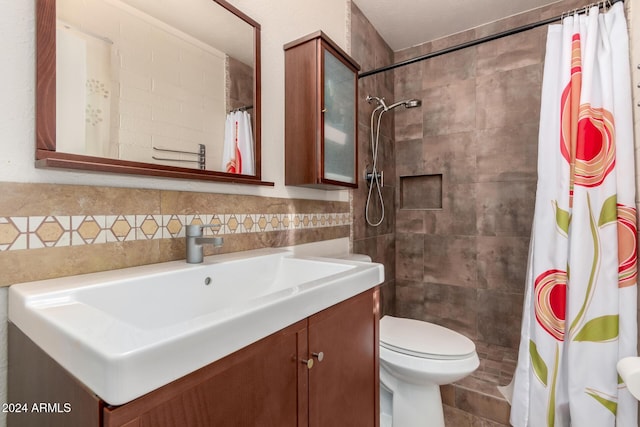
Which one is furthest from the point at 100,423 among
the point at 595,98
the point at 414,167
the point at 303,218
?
the point at 414,167

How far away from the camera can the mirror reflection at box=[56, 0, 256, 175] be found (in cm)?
76

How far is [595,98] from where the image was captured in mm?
1426

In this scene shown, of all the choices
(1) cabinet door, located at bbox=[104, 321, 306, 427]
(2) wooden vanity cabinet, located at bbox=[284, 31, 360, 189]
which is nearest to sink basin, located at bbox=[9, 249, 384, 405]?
(1) cabinet door, located at bbox=[104, 321, 306, 427]

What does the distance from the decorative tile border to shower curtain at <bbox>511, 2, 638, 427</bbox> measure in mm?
1416

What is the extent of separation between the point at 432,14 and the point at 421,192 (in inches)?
50.5

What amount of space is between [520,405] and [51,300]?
1.94 m

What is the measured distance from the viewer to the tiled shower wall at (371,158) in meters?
2.03

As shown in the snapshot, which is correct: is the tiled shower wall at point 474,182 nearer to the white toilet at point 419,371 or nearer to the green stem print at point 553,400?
the green stem print at point 553,400

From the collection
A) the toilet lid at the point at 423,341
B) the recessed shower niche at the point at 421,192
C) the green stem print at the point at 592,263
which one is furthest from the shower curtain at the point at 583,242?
the recessed shower niche at the point at 421,192

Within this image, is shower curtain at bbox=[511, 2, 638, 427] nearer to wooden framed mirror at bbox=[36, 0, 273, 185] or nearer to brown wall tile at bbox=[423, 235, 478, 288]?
brown wall tile at bbox=[423, 235, 478, 288]

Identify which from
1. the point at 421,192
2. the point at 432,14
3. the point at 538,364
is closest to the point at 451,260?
the point at 421,192

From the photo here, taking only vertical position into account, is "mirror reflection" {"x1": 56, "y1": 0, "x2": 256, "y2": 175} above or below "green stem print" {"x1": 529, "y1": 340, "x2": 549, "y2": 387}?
above

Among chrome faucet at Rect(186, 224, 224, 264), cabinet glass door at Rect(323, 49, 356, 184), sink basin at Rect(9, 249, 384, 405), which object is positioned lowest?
sink basin at Rect(9, 249, 384, 405)

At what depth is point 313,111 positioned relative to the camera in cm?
136
